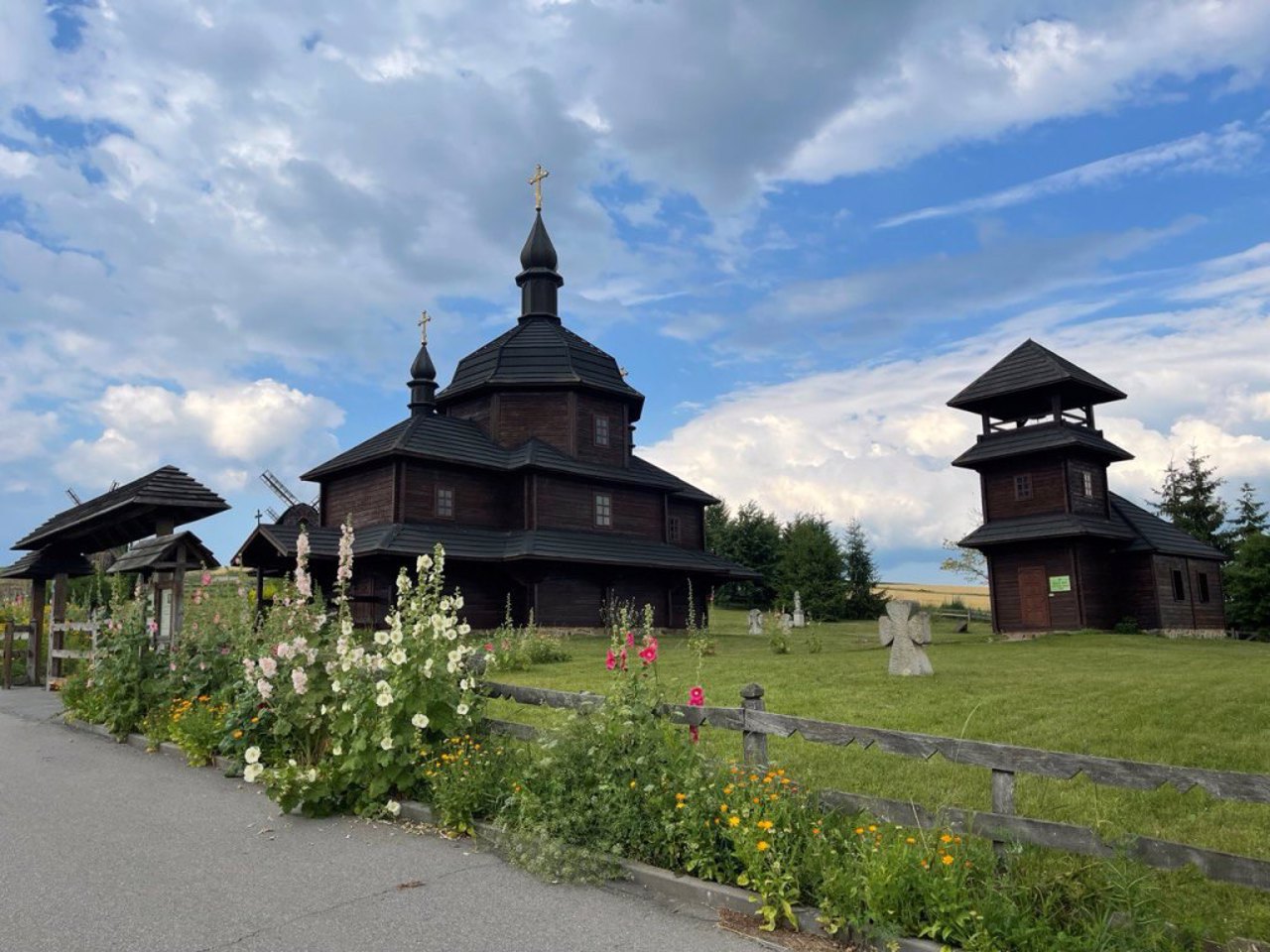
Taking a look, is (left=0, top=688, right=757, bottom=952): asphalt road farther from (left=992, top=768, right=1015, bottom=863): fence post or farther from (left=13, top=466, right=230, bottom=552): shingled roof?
(left=13, top=466, right=230, bottom=552): shingled roof

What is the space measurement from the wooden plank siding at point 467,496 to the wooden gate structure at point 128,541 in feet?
32.5

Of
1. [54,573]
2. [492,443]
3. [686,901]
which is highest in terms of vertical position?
[492,443]

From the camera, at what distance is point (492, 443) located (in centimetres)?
3098

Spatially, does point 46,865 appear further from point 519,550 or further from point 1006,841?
point 519,550

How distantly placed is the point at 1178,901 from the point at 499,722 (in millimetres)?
5011

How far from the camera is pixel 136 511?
49.1 feet

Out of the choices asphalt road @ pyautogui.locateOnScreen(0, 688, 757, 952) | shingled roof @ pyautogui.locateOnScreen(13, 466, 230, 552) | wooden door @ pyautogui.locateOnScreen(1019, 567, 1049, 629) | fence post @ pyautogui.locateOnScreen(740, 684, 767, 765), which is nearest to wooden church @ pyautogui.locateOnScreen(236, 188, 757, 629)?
shingled roof @ pyautogui.locateOnScreen(13, 466, 230, 552)

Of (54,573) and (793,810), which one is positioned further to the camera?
(54,573)

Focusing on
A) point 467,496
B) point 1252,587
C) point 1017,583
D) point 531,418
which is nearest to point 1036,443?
point 1017,583

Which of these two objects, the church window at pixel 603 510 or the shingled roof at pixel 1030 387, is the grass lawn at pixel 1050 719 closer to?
the church window at pixel 603 510

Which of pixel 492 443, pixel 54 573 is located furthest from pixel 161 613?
pixel 492 443

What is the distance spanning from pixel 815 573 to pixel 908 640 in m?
32.9

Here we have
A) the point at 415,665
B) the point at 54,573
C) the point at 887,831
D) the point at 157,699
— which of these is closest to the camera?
the point at 887,831

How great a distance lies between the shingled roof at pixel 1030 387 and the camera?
32156 millimetres
